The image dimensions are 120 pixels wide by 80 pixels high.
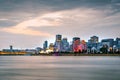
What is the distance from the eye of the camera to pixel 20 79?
60.8m

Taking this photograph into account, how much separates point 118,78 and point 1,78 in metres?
23.7

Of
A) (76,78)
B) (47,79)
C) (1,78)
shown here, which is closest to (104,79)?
(76,78)

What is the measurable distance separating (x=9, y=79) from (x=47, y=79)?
7.60 metres

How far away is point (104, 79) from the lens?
60.3m

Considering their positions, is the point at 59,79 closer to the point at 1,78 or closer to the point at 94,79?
the point at 94,79

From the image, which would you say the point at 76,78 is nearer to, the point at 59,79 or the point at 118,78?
the point at 59,79

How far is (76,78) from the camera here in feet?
203

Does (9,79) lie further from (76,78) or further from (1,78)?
(76,78)

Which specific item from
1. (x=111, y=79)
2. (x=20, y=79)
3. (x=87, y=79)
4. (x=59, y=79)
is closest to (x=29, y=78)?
(x=20, y=79)

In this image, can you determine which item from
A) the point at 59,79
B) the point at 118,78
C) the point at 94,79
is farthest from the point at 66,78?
the point at 118,78

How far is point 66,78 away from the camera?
62125 millimetres

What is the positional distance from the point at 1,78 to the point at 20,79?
4542mm

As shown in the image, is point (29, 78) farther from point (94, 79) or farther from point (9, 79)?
point (94, 79)

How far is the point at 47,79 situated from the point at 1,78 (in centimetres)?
976
